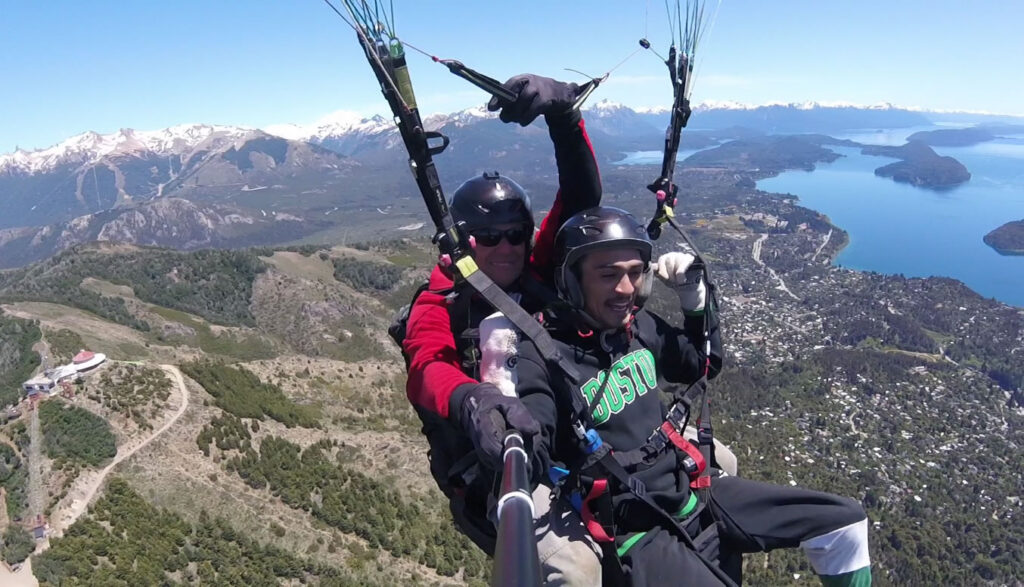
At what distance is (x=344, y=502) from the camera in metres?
29.9

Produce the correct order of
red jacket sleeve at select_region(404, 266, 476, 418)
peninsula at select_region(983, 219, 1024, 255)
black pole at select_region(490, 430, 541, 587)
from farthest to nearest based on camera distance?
1. peninsula at select_region(983, 219, 1024, 255)
2. red jacket sleeve at select_region(404, 266, 476, 418)
3. black pole at select_region(490, 430, 541, 587)

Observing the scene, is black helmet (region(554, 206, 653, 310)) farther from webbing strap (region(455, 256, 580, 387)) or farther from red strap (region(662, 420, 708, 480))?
red strap (region(662, 420, 708, 480))

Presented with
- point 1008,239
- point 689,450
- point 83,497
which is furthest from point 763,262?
point 689,450

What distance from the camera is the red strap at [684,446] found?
4.35 metres

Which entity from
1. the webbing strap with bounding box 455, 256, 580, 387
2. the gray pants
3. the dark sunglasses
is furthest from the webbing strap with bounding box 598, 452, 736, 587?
the dark sunglasses

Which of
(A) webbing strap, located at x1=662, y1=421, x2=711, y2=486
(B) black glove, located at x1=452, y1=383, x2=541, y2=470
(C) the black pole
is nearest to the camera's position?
(C) the black pole

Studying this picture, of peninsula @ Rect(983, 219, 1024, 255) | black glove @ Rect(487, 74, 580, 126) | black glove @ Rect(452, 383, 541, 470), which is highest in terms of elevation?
black glove @ Rect(487, 74, 580, 126)

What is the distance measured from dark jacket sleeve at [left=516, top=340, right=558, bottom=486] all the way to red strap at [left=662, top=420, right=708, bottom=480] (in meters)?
1.11

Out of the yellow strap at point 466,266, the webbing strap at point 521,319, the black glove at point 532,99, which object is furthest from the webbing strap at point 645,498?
the black glove at point 532,99

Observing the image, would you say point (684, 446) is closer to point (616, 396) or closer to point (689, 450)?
point (689, 450)

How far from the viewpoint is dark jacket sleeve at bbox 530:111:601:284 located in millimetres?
5191

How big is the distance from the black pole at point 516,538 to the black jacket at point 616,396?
1.36m

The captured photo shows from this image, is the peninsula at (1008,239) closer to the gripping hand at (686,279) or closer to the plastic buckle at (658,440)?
the gripping hand at (686,279)

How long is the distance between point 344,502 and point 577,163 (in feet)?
96.4
